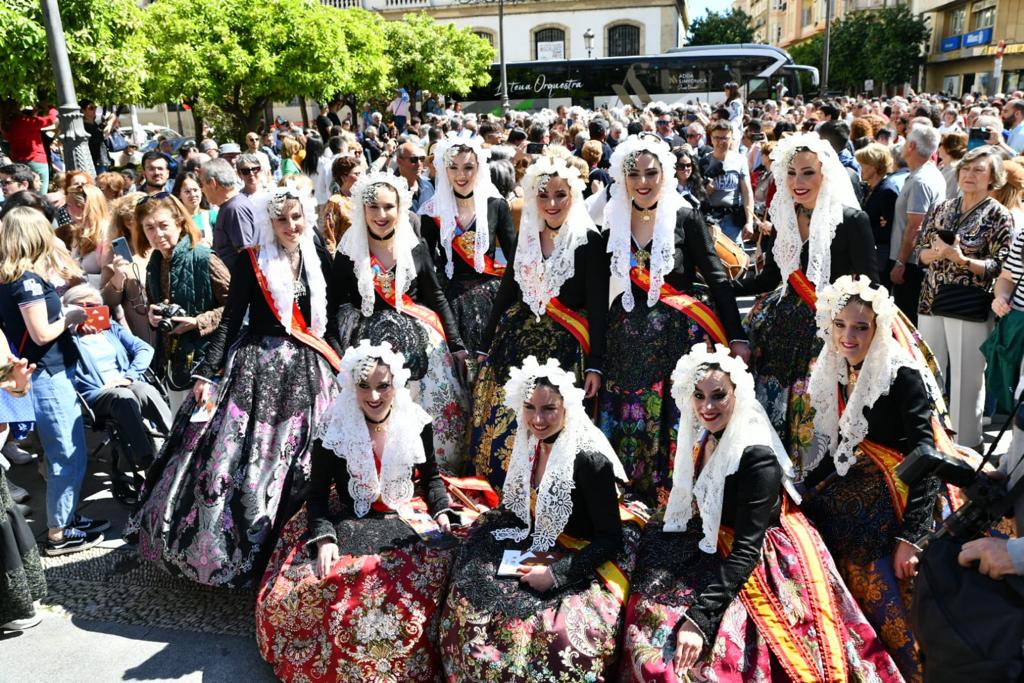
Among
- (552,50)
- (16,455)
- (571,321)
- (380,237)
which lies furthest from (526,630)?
(552,50)

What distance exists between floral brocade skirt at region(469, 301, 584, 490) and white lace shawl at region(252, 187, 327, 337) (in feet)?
2.92

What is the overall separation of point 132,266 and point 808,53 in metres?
54.2

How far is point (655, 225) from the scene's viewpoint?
414cm

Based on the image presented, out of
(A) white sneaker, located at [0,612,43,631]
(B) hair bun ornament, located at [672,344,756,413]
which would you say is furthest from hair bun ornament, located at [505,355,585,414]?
(A) white sneaker, located at [0,612,43,631]

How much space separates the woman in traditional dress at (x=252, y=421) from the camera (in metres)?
4.00

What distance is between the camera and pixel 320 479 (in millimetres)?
3717

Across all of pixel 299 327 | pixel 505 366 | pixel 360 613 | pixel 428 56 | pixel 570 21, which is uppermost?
pixel 570 21

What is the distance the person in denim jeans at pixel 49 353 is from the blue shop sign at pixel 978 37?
1782 inches

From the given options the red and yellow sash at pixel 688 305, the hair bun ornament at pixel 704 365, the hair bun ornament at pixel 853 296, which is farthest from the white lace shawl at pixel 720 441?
the red and yellow sash at pixel 688 305

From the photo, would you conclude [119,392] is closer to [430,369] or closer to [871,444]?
[430,369]

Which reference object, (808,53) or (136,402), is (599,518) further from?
(808,53)

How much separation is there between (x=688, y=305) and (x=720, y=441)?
104 cm

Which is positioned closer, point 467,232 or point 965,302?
point 467,232

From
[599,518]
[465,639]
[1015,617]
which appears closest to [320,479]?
[465,639]
